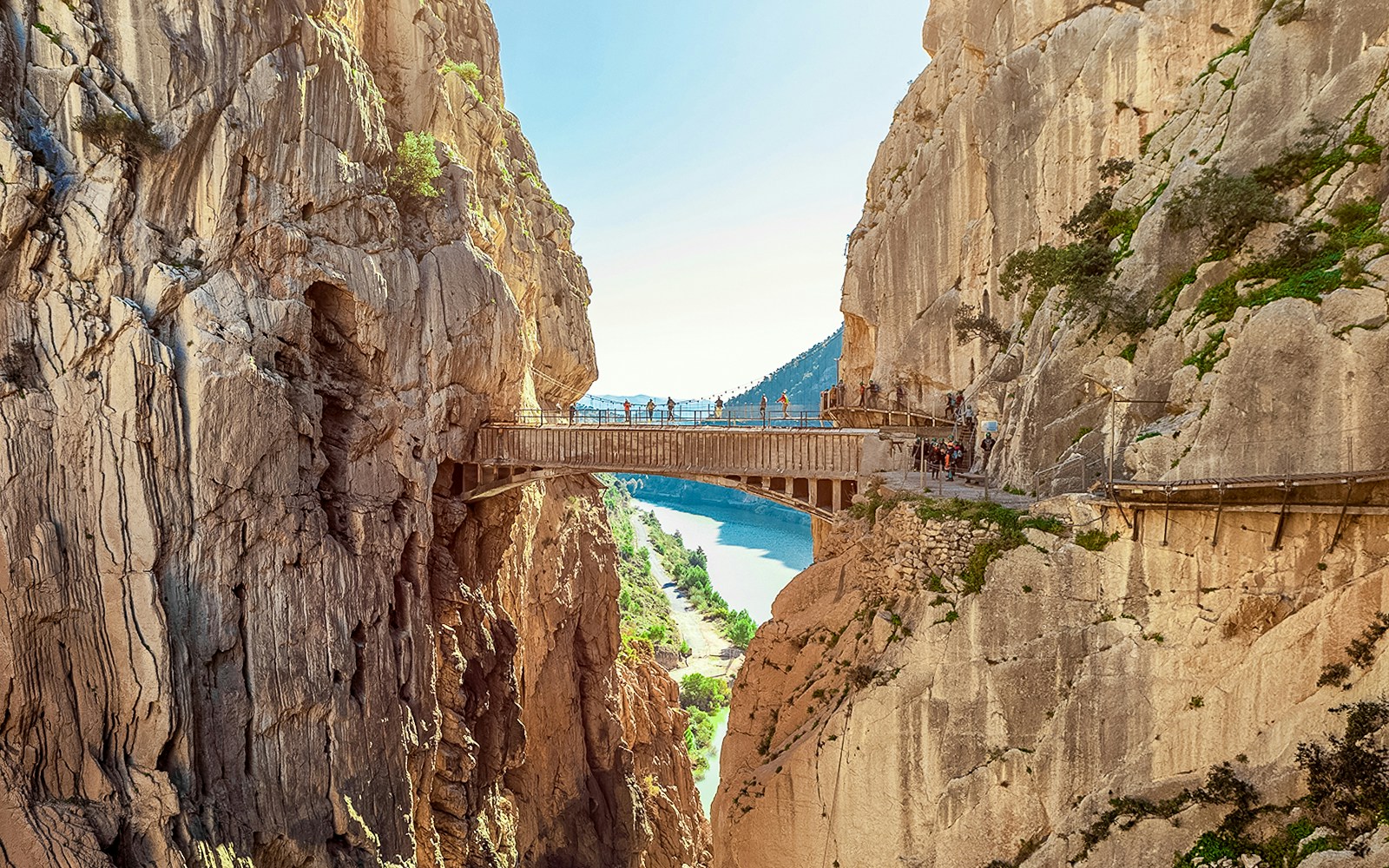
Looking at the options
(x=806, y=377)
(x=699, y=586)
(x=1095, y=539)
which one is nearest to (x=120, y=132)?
(x=1095, y=539)

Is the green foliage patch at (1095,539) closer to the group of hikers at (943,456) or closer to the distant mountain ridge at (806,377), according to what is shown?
the group of hikers at (943,456)

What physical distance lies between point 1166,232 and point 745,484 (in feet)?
37.9

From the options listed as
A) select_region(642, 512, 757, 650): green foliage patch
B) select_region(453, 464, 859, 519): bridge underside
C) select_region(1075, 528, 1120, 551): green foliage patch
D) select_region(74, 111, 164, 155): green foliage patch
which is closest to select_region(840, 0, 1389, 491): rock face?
select_region(1075, 528, 1120, 551): green foliage patch

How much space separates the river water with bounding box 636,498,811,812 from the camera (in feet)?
295

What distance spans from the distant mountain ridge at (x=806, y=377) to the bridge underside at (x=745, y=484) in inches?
3901

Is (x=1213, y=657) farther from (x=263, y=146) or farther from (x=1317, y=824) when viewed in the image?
(x=263, y=146)

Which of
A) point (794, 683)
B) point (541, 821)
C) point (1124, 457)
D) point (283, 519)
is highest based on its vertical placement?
point (1124, 457)

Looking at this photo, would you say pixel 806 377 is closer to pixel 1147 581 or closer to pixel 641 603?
pixel 641 603

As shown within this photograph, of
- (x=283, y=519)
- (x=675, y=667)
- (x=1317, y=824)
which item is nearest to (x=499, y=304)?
(x=283, y=519)

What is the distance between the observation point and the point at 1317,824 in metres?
8.54

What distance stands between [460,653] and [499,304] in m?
12.0

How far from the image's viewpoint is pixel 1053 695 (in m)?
11.2

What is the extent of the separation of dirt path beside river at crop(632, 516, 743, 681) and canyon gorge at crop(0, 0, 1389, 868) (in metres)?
32.0

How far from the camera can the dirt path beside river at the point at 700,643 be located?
58812 millimetres
